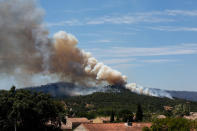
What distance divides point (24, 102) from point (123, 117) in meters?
56.3

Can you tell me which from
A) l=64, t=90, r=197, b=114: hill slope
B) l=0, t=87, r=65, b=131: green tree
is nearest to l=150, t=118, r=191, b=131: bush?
l=0, t=87, r=65, b=131: green tree

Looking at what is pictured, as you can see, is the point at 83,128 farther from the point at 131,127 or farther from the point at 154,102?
the point at 154,102

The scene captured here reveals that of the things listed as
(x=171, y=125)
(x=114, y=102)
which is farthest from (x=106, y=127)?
(x=114, y=102)

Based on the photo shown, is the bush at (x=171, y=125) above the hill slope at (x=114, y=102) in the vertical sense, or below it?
below

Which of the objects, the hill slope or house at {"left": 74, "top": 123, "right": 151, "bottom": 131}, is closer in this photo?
house at {"left": 74, "top": 123, "right": 151, "bottom": 131}

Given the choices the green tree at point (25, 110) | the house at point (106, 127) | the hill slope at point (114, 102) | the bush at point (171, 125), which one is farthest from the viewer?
the hill slope at point (114, 102)

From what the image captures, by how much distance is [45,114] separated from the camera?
6600 cm

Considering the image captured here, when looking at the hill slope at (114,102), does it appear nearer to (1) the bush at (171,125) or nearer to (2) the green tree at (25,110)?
(2) the green tree at (25,110)

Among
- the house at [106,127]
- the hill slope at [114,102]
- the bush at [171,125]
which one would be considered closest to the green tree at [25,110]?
the house at [106,127]

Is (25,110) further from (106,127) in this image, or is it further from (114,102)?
(114,102)

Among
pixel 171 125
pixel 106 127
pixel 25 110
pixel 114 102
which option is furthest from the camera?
pixel 114 102

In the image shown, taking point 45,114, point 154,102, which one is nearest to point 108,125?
point 45,114

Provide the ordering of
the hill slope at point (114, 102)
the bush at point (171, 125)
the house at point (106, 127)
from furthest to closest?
1. the hill slope at point (114, 102)
2. the house at point (106, 127)
3. the bush at point (171, 125)

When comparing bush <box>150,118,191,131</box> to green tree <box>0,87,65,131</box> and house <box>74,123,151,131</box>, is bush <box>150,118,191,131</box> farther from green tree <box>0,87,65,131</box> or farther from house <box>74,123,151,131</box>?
green tree <box>0,87,65,131</box>
